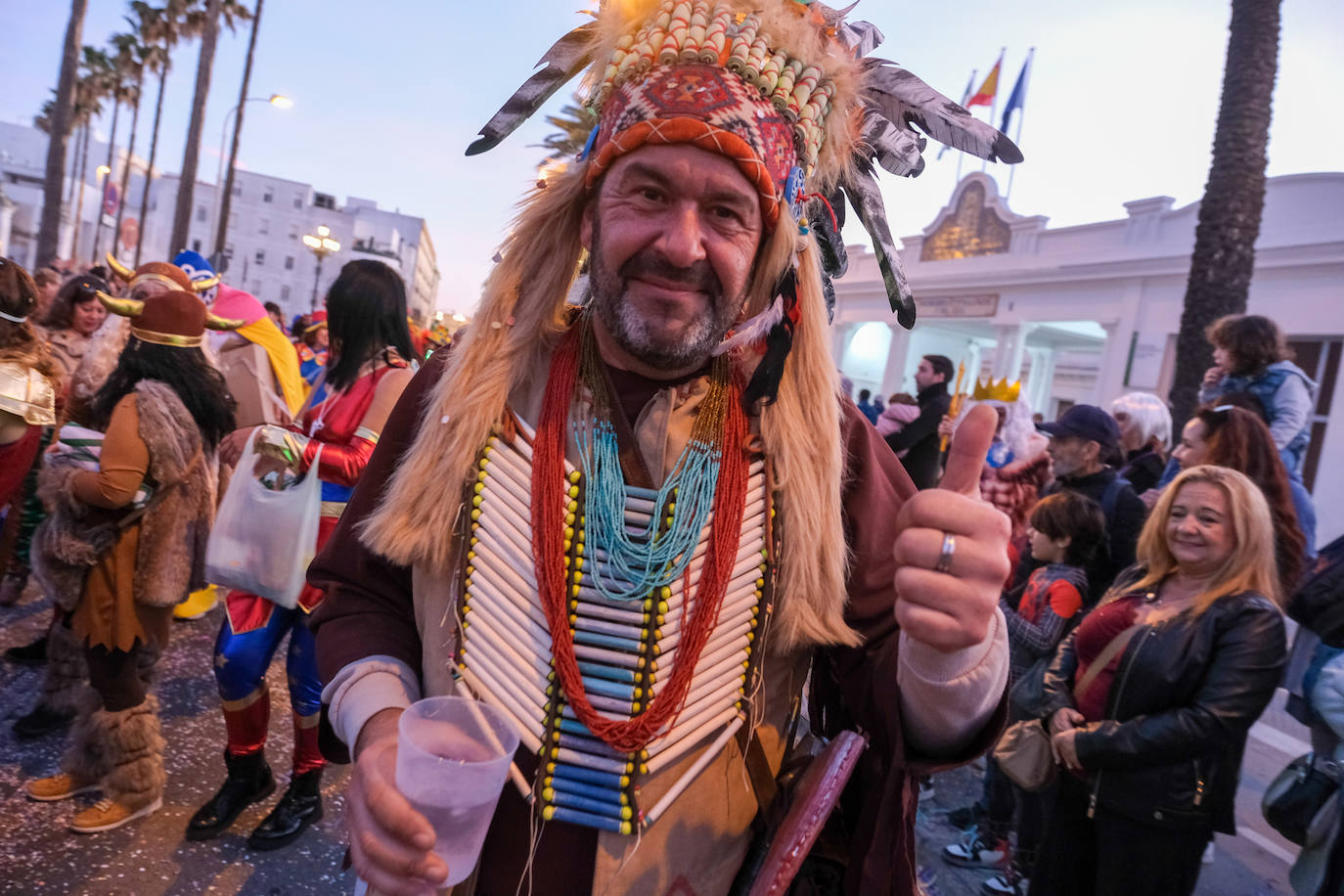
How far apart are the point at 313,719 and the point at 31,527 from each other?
263 cm

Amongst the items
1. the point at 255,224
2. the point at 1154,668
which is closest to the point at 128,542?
the point at 1154,668

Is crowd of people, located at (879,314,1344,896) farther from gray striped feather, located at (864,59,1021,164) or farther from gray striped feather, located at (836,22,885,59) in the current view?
gray striped feather, located at (836,22,885,59)

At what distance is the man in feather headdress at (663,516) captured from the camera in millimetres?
1361

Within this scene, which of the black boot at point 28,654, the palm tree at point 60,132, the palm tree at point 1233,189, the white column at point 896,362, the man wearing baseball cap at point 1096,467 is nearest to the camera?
the man wearing baseball cap at point 1096,467

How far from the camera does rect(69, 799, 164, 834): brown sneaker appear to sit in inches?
115

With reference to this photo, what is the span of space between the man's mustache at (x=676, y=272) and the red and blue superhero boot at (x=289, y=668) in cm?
180

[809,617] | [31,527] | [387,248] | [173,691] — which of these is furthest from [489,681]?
[387,248]

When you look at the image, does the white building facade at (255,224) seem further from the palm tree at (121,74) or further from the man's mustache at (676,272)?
the man's mustache at (676,272)

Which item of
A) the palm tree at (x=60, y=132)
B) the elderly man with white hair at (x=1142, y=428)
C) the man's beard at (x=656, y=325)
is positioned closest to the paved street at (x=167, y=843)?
the man's beard at (x=656, y=325)

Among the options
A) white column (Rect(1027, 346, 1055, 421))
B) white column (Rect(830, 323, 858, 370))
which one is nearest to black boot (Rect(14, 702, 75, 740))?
white column (Rect(1027, 346, 1055, 421))

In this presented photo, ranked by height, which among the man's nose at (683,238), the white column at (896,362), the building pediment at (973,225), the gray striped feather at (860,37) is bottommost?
the man's nose at (683,238)

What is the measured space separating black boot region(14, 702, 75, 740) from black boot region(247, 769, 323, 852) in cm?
125

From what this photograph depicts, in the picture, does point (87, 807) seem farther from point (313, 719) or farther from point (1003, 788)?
point (1003, 788)

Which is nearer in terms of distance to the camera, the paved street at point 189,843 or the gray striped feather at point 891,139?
the gray striped feather at point 891,139
